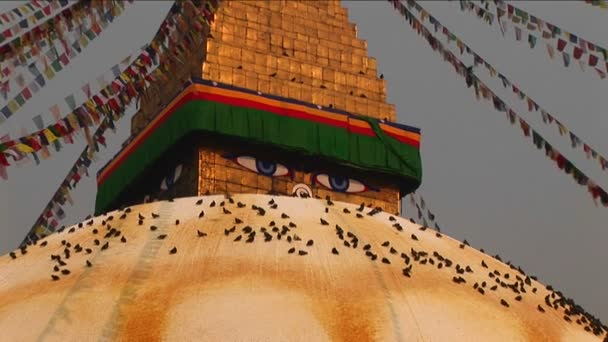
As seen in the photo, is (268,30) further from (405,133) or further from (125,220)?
(125,220)

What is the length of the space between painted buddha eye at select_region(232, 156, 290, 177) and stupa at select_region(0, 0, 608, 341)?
0.08 ft

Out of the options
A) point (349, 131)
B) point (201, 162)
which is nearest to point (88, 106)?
point (201, 162)

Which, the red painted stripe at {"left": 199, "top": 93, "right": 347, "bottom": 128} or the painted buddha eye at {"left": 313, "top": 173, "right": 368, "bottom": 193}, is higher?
the red painted stripe at {"left": 199, "top": 93, "right": 347, "bottom": 128}

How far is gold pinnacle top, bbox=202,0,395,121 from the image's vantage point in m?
11.1

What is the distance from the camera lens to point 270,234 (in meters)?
7.84

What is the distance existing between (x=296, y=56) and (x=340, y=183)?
157cm

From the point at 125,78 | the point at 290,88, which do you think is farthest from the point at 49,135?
the point at 290,88

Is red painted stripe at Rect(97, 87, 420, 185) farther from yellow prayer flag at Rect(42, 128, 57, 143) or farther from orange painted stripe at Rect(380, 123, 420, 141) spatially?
yellow prayer flag at Rect(42, 128, 57, 143)

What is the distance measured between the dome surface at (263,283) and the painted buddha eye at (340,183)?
7.14ft

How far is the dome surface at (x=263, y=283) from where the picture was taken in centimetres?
672

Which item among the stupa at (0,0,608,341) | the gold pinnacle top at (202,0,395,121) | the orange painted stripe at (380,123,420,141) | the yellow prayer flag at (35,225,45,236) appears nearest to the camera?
the stupa at (0,0,608,341)

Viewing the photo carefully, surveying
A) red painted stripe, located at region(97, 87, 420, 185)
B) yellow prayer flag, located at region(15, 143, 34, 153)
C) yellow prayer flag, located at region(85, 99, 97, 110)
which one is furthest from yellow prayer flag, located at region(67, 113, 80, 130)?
red painted stripe, located at region(97, 87, 420, 185)

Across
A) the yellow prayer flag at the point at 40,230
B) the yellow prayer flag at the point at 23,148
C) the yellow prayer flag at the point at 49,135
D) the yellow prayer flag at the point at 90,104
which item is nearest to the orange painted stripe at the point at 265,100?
the yellow prayer flag at the point at 40,230

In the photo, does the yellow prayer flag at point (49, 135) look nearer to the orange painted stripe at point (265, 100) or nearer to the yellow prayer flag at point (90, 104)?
the yellow prayer flag at point (90, 104)
